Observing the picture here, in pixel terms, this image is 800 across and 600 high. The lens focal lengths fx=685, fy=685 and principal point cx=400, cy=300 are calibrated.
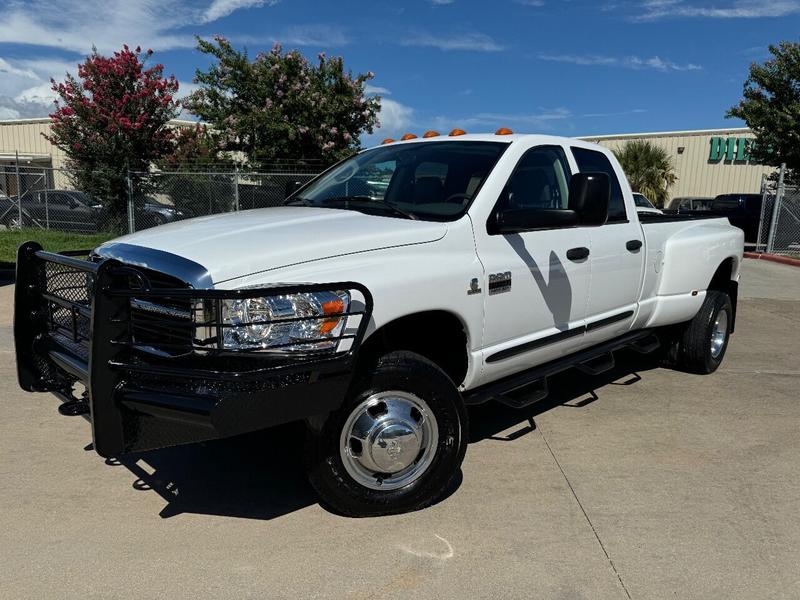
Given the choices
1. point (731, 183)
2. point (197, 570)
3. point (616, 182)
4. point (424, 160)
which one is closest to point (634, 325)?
point (616, 182)

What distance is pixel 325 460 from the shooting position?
3.15m

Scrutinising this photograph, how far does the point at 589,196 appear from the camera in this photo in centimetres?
383

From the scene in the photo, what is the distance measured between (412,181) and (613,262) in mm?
1513

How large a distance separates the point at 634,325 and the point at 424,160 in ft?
7.09

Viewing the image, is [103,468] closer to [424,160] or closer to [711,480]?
[424,160]

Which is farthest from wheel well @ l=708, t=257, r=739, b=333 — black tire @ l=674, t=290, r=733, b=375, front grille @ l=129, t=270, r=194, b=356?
front grille @ l=129, t=270, r=194, b=356

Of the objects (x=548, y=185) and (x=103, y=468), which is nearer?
(x=103, y=468)

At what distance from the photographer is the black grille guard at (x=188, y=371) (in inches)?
105

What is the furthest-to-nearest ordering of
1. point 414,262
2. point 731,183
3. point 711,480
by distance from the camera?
point 731,183
point 711,480
point 414,262

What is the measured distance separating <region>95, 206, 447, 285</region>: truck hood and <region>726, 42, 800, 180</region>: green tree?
63.1ft

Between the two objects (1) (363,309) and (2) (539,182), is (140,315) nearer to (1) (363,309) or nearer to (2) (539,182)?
(1) (363,309)

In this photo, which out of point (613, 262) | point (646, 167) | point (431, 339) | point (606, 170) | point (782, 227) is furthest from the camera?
point (646, 167)

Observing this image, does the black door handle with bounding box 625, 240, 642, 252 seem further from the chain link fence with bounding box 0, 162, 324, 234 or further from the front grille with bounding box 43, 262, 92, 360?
the chain link fence with bounding box 0, 162, 324, 234

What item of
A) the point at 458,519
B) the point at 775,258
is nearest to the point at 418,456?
the point at 458,519
